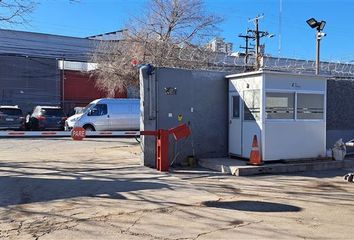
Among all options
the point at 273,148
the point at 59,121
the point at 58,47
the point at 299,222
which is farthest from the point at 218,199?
the point at 58,47

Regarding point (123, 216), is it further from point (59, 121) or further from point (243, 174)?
point (59, 121)

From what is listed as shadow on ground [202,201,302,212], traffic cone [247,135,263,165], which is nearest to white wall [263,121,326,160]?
traffic cone [247,135,263,165]

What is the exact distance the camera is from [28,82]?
45.0 meters

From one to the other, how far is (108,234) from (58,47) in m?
39.3

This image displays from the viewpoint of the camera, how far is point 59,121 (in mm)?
30234

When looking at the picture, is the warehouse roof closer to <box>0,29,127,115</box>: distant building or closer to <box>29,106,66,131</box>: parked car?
<box>0,29,127,115</box>: distant building

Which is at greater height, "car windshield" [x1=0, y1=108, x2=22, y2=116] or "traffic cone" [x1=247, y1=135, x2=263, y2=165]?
"car windshield" [x1=0, y1=108, x2=22, y2=116]

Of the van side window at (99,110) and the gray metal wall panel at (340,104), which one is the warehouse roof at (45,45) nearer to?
the van side window at (99,110)

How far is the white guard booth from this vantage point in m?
13.5

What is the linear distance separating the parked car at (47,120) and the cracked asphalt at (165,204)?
53.3ft

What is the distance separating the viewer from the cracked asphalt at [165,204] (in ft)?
22.5

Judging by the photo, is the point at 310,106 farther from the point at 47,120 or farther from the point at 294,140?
the point at 47,120

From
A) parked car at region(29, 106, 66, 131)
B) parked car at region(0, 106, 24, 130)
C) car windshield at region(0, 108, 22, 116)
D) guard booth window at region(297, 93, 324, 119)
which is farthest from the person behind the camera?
parked car at region(29, 106, 66, 131)

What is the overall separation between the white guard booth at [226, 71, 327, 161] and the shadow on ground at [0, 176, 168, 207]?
4.13m
